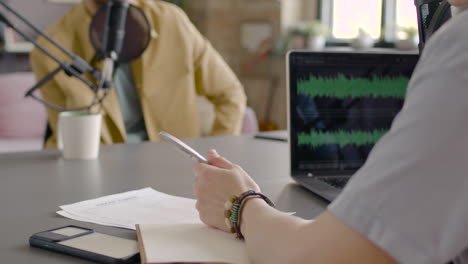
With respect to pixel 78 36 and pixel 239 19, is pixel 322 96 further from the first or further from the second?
pixel 239 19

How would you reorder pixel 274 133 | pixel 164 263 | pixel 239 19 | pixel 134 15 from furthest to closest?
pixel 239 19 < pixel 274 133 < pixel 134 15 < pixel 164 263

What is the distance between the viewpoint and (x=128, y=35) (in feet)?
4.99

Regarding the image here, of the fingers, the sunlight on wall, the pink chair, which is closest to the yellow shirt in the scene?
the fingers

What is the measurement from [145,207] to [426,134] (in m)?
0.58

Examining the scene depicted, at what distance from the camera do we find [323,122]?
4.09ft

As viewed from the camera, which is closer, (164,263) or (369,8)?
(164,263)

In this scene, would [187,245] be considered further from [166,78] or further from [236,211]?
[166,78]

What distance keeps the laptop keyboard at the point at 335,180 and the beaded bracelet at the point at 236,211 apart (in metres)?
0.36

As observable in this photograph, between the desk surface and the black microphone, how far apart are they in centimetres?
26

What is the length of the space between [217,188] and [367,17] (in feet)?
14.2

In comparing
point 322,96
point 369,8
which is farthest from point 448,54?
point 369,8

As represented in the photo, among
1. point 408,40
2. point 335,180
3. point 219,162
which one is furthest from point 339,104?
point 408,40

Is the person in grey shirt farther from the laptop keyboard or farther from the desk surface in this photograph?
the laptop keyboard

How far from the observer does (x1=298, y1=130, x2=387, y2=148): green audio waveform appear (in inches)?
48.9
